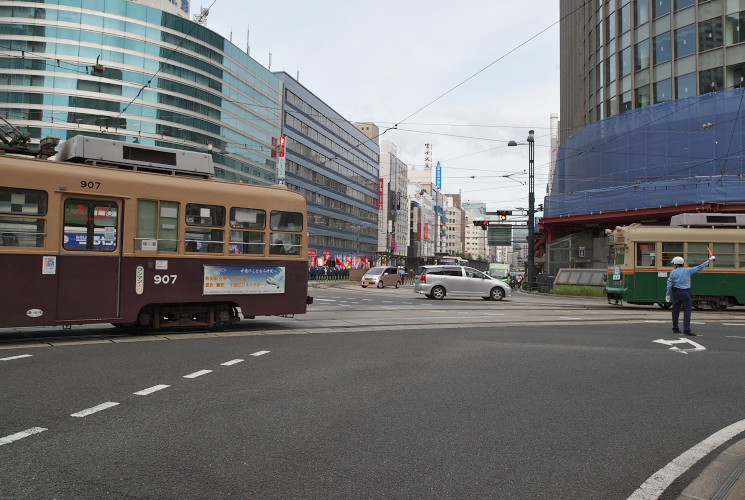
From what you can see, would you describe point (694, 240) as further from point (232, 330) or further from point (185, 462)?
point (185, 462)

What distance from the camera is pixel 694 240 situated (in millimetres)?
19922

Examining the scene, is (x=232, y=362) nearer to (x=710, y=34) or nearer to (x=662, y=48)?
(x=710, y=34)

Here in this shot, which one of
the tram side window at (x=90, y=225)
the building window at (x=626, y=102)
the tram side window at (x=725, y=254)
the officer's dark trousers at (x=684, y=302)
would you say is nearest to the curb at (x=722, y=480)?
the officer's dark trousers at (x=684, y=302)

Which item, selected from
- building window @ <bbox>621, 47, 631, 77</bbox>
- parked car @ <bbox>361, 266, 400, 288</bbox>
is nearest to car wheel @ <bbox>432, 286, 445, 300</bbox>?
parked car @ <bbox>361, 266, 400, 288</bbox>

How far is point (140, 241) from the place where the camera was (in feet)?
32.6

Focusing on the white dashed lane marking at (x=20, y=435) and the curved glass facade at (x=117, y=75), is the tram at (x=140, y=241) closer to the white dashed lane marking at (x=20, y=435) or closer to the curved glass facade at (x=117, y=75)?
the white dashed lane marking at (x=20, y=435)

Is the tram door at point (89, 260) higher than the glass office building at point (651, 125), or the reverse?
the glass office building at point (651, 125)

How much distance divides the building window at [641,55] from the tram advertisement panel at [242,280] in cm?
3601

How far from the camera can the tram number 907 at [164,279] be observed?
10055 millimetres

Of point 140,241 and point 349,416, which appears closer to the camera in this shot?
point 349,416

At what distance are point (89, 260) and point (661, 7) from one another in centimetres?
3968

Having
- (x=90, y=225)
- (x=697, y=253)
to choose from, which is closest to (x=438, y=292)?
(x=697, y=253)

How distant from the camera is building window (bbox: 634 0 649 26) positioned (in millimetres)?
38250

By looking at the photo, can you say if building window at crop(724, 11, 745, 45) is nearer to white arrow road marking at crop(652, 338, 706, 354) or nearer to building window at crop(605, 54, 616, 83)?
building window at crop(605, 54, 616, 83)
